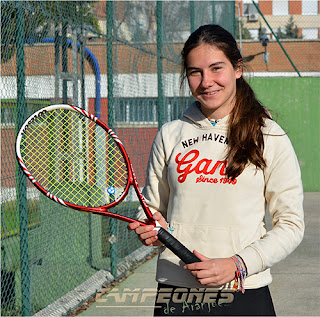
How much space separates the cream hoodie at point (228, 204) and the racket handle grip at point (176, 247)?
8cm

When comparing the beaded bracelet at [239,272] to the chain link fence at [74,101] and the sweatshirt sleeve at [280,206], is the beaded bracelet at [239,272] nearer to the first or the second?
the sweatshirt sleeve at [280,206]

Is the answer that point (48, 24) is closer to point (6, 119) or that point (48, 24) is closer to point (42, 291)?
point (6, 119)

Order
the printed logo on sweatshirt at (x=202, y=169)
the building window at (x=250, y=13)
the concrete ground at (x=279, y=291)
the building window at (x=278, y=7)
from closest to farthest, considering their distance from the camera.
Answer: the printed logo on sweatshirt at (x=202, y=169)
the concrete ground at (x=279, y=291)
the building window at (x=250, y=13)
the building window at (x=278, y=7)

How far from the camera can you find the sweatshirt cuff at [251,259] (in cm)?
237

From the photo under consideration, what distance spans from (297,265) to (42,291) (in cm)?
304

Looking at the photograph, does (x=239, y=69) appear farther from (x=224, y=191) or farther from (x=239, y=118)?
(x=224, y=191)

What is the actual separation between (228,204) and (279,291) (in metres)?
3.70

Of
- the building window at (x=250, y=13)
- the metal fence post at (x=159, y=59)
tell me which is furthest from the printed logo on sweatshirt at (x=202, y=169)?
the building window at (x=250, y=13)

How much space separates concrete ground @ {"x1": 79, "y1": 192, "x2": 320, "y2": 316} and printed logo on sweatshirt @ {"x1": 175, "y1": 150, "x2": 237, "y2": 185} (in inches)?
116

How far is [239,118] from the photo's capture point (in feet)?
8.41

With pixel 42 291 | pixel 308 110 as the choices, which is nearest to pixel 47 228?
pixel 42 291

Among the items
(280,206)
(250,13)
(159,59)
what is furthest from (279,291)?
(250,13)

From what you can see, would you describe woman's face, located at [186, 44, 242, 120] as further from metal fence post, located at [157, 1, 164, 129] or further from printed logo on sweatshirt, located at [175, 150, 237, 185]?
metal fence post, located at [157, 1, 164, 129]

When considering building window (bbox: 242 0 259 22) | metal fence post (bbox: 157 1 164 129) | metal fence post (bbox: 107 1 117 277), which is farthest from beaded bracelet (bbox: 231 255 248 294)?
building window (bbox: 242 0 259 22)
